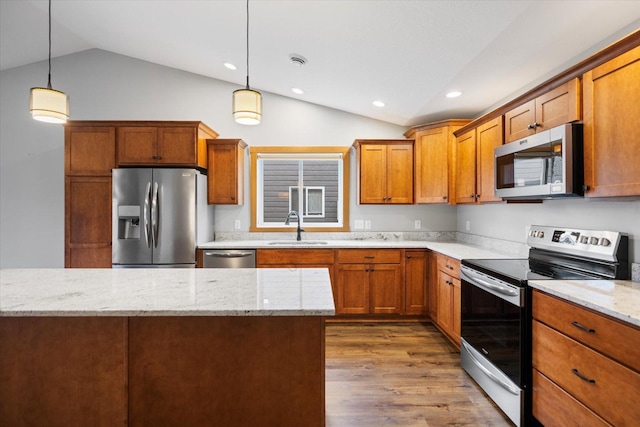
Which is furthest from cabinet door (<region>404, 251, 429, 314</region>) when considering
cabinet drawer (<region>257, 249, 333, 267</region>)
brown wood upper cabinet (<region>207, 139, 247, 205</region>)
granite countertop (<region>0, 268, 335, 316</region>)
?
brown wood upper cabinet (<region>207, 139, 247, 205</region>)

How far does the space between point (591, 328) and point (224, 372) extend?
1.68 meters

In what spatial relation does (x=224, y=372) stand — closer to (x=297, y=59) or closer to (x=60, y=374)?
(x=60, y=374)

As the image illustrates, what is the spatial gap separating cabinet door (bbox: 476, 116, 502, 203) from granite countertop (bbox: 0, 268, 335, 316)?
1843mm

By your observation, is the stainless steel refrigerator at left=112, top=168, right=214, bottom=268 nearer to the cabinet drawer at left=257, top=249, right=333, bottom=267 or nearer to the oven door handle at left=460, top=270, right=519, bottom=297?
the cabinet drawer at left=257, top=249, right=333, bottom=267

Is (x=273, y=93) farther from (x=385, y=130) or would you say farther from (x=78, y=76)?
(x=78, y=76)

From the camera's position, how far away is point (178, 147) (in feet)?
11.6

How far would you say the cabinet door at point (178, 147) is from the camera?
3.52 m

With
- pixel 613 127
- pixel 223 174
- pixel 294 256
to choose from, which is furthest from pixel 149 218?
pixel 613 127

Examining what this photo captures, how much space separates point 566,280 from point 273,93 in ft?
12.2

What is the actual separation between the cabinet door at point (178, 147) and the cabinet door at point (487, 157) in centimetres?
296

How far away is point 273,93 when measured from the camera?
422cm

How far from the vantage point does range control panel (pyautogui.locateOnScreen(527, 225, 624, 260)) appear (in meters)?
1.89

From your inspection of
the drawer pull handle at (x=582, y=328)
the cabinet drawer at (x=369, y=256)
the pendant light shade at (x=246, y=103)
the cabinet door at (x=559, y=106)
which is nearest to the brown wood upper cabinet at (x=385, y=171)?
the cabinet drawer at (x=369, y=256)

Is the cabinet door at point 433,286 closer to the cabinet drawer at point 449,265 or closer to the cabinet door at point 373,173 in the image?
the cabinet drawer at point 449,265
